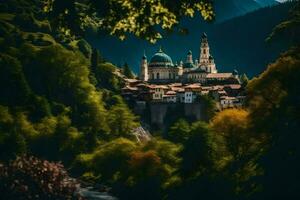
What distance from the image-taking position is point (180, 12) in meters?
13.6

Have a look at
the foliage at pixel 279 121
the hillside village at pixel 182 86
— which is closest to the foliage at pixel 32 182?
the foliage at pixel 279 121

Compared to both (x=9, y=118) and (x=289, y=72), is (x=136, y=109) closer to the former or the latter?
(x=9, y=118)

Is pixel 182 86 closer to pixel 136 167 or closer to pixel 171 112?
pixel 171 112

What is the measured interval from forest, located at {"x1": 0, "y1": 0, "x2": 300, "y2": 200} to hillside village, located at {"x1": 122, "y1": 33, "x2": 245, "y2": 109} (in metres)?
5.26

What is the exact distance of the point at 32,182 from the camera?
2358 centimetres

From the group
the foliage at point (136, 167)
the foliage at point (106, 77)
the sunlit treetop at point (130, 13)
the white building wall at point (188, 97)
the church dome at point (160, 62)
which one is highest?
the church dome at point (160, 62)

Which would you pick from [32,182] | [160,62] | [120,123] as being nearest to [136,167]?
[120,123]

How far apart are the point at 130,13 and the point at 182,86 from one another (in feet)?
382

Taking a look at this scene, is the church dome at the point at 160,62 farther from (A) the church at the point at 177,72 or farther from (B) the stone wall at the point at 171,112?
(B) the stone wall at the point at 171,112

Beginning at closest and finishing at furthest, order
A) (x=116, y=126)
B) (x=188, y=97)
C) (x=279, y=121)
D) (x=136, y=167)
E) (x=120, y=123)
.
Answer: (x=279, y=121)
(x=136, y=167)
(x=116, y=126)
(x=120, y=123)
(x=188, y=97)

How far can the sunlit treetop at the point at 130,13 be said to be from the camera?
44.2 feet

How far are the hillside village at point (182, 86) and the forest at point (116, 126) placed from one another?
526 centimetres

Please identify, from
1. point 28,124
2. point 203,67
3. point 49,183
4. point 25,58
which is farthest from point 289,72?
point 203,67

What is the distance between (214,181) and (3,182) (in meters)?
33.5
